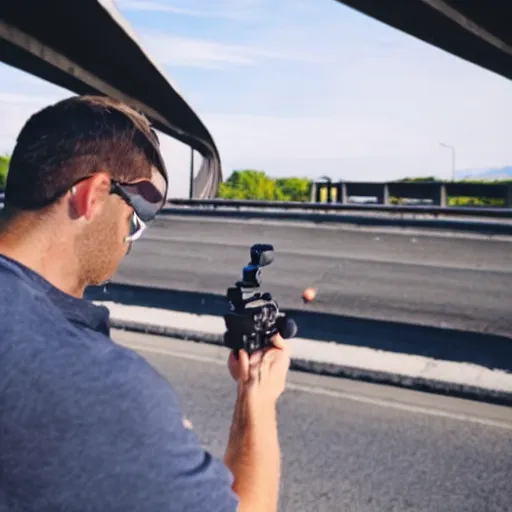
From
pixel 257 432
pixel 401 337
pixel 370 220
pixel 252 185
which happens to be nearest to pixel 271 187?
pixel 252 185

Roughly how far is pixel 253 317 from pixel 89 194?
75 cm

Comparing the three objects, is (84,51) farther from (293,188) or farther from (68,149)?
(68,149)

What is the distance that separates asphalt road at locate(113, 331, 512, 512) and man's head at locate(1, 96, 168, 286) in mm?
3463

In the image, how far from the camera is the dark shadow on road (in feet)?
26.7

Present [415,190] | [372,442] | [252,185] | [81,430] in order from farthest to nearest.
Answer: [252,185] < [415,190] < [372,442] < [81,430]

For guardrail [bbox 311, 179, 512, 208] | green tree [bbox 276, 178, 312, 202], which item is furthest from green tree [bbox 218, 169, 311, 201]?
guardrail [bbox 311, 179, 512, 208]

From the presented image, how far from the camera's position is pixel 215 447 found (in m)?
5.76

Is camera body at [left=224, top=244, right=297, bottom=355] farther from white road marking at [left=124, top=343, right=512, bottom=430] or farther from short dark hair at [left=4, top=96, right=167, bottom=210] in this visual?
white road marking at [left=124, top=343, right=512, bottom=430]

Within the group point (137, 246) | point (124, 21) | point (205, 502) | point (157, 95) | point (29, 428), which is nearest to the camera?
point (29, 428)

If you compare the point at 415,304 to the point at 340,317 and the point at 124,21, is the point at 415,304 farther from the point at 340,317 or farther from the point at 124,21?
the point at 124,21

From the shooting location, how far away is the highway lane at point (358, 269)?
9.43 metres

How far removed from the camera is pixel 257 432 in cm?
198

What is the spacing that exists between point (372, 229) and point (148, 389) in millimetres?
13589

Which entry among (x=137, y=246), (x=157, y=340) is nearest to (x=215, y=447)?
(x=157, y=340)
